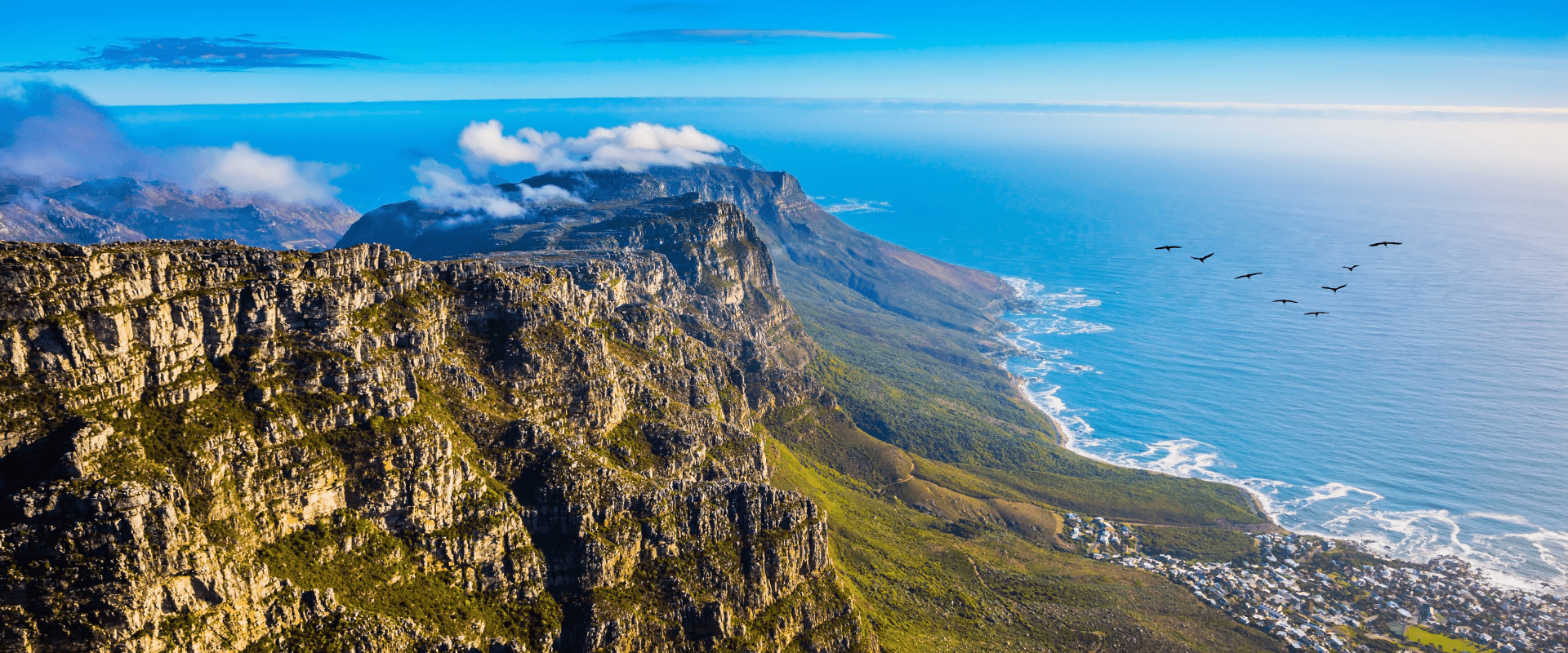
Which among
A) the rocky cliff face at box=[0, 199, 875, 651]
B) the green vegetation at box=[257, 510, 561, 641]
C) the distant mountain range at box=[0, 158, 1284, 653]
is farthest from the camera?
the green vegetation at box=[257, 510, 561, 641]

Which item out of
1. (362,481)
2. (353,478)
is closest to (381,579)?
(362,481)

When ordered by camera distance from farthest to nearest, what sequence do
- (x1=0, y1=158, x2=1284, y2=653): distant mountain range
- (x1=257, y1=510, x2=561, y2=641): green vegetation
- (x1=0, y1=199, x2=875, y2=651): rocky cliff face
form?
(x1=257, y1=510, x2=561, y2=641): green vegetation < (x1=0, y1=158, x2=1284, y2=653): distant mountain range < (x1=0, y1=199, x2=875, y2=651): rocky cliff face

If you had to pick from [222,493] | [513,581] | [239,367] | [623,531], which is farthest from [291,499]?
[623,531]

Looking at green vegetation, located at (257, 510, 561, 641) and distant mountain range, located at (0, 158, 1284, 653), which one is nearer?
distant mountain range, located at (0, 158, 1284, 653)

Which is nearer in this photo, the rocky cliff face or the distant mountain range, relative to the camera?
the rocky cliff face

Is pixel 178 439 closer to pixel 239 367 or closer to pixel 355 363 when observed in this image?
pixel 239 367

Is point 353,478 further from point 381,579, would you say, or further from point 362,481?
point 381,579
